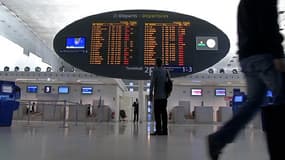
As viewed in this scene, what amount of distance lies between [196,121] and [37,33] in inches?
525

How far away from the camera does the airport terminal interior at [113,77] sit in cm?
337

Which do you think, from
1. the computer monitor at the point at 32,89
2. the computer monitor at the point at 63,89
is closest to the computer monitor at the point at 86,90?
the computer monitor at the point at 63,89

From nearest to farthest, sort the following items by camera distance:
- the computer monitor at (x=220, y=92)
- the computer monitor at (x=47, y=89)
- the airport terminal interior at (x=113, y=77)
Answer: the airport terminal interior at (x=113, y=77), the computer monitor at (x=220, y=92), the computer monitor at (x=47, y=89)

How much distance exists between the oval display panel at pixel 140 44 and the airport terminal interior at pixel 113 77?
0.07 feet

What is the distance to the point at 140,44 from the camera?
7211mm

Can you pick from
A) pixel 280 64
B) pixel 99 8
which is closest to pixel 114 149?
pixel 280 64

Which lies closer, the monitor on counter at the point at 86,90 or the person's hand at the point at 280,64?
the person's hand at the point at 280,64

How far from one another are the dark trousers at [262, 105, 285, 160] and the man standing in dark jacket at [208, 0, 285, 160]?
5 centimetres

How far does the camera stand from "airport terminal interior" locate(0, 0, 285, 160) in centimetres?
337

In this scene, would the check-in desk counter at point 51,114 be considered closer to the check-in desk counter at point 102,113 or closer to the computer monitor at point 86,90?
the check-in desk counter at point 102,113

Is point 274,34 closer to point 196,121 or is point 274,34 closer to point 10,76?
point 196,121

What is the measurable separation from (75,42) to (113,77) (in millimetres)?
1168

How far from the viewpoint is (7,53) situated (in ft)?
70.3

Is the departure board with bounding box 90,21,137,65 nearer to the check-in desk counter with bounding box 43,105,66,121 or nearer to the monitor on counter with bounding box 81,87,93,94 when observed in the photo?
the check-in desk counter with bounding box 43,105,66,121
